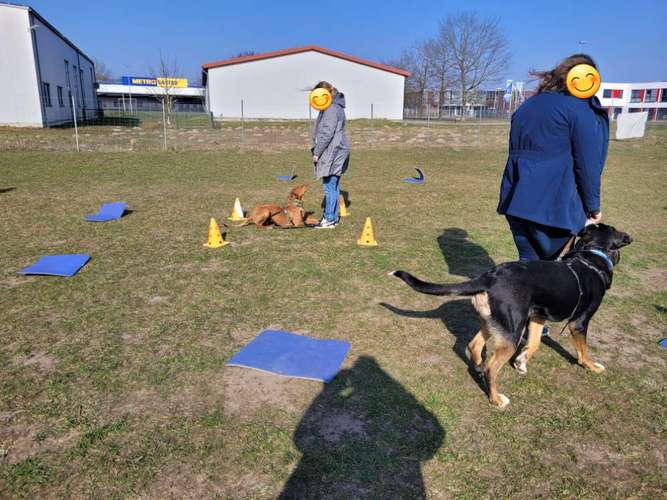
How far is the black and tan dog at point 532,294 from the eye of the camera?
112 inches

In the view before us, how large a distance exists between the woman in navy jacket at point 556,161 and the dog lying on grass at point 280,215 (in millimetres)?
4228

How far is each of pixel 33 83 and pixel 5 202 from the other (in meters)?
21.0

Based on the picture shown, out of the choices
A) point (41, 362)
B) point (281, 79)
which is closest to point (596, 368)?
point (41, 362)

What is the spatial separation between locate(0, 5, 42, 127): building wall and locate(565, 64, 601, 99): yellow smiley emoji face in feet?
95.6

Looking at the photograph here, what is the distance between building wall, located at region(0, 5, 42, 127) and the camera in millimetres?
24672

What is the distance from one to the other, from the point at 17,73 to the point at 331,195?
85.7 feet

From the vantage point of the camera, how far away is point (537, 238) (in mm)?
3480

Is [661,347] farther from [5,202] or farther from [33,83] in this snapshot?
[33,83]

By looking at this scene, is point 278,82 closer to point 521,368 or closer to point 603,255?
point 603,255

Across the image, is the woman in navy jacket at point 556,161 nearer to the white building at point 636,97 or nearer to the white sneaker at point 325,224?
the white sneaker at point 325,224

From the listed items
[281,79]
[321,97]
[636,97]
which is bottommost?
[321,97]

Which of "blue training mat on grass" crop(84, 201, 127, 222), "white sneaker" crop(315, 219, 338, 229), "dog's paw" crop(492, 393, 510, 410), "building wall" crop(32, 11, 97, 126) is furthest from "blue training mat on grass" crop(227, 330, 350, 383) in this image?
"building wall" crop(32, 11, 97, 126)

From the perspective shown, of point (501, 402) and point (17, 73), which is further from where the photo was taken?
point (17, 73)

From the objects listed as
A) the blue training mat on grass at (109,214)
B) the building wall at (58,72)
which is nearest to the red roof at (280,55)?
the building wall at (58,72)
